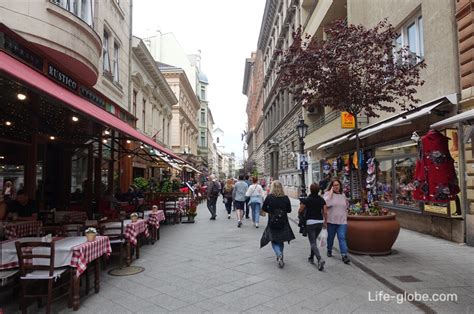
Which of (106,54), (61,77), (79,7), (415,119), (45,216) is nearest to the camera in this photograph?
(45,216)

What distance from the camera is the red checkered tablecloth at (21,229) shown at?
607 centimetres

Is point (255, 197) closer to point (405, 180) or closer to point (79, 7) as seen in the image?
point (405, 180)

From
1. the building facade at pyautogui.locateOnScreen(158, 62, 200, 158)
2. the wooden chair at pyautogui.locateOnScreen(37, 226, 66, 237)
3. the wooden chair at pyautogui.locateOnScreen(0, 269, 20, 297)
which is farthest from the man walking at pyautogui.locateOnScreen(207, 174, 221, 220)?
the building facade at pyautogui.locateOnScreen(158, 62, 200, 158)

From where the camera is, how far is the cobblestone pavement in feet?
15.0

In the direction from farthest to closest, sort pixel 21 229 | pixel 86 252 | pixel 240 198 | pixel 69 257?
pixel 240 198, pixel 21 229, pixel 86 252, pixel 69 257

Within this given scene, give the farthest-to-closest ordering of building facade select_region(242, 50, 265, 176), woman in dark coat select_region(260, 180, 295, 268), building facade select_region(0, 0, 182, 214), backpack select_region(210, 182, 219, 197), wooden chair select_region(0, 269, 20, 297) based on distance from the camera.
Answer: building facade select_region(242, 50, 265, 176) → backpack select_region(210, 182, 219, 197) → building facade select_region(0, 0, 182, 214) → woman in dark coat select_region(260, 180, 295, 268) → wooden chair select_region(0, 269, 20, 297)

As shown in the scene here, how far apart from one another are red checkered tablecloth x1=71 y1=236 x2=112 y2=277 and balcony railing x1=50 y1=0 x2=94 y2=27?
648cm

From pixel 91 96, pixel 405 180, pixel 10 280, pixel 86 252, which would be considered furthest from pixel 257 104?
pixel 10 280

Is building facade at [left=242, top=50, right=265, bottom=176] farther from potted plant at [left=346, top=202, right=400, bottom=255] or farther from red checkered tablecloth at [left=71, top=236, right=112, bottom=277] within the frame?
red checkered tablecloth at [left=71, top=236, right=112, bottom=277]

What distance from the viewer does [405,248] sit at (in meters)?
7.91

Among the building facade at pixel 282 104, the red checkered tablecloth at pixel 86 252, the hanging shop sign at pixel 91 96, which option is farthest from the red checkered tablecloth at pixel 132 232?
the building facade at pixel 282 104

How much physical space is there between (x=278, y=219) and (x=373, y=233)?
2.13 metres

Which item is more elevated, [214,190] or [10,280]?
[214,190]

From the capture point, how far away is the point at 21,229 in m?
6.38
